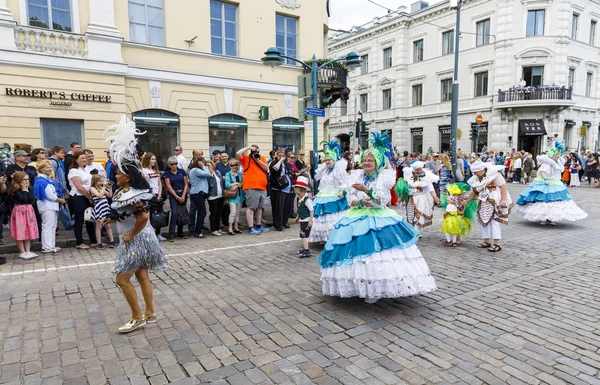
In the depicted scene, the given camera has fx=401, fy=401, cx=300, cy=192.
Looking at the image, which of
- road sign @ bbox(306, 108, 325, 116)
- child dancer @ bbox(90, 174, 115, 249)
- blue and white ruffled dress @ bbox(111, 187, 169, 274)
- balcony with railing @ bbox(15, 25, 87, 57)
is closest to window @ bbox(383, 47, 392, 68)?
road sign @ bbox(306, 108, 325, 116)

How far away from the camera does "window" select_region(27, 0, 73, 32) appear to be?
38.3 feet

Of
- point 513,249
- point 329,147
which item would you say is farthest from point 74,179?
point 513,249

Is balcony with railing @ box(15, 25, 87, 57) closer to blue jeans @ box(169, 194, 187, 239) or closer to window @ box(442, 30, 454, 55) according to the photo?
blue jeans @ box(169, 194, 187, 239)

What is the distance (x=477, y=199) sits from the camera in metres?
7.93

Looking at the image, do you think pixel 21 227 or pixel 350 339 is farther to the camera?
pixel 21 227

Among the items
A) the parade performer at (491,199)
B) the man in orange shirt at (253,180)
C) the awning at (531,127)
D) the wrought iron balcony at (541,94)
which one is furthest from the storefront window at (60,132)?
the awning at (531,127)

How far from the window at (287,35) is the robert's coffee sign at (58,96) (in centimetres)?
727

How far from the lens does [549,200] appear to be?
10039mm

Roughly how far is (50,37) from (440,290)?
41.7ft

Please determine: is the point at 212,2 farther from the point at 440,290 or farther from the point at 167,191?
the point at 440,290

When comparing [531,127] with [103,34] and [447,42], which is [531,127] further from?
[103,34]

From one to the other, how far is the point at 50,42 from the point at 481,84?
3058 centimetres

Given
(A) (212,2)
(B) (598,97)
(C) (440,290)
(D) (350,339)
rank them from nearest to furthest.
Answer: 1. (D) (350,339)
2. (C) (440,290)
3. (A) (212,2)
4. (B) (598,97)

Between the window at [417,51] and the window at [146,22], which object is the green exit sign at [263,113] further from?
the window at [417,51]
